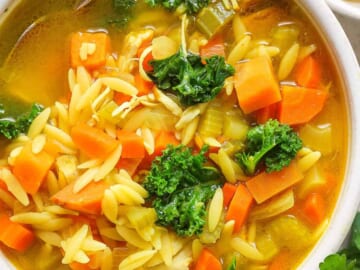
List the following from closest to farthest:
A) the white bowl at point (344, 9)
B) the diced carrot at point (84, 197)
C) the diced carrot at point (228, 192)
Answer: the diced carrot at point (84, 197)
the diced carrot at point (228, 192)
the white bowl at point (344, 9)

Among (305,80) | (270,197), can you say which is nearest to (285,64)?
(305,80)

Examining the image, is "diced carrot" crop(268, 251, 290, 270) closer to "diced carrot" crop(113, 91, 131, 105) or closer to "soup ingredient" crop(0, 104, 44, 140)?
"diced carrot" crop(113, 91, 131, 105)

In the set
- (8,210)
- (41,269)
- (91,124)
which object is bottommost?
(41,269)

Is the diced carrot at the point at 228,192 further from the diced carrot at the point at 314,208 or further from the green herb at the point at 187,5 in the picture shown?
the green herb at the point at 187,5

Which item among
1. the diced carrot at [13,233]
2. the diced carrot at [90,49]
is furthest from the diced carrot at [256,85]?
the diced carrot at [13,233]

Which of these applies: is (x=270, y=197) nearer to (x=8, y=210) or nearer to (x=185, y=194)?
(x=185, y=194)

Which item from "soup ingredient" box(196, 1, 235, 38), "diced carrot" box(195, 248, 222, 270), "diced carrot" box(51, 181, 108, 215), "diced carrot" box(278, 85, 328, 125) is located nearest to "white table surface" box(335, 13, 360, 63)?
"diced carrot" box(278, 85, 328, 125)
